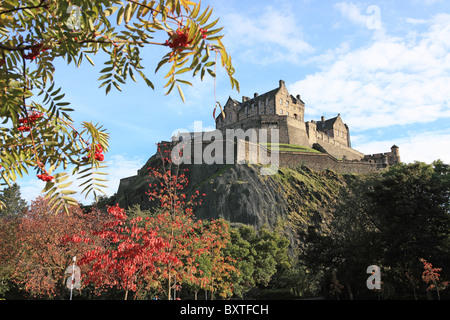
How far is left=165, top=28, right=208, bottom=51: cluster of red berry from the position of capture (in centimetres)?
323

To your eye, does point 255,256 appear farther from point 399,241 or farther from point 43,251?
point 43,251

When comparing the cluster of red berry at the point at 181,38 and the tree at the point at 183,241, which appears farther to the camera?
the tree at the point at 183,241

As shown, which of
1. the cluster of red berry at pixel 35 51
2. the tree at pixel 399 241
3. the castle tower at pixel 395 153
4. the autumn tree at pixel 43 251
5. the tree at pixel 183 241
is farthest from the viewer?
the castle tower at pixel 395 153

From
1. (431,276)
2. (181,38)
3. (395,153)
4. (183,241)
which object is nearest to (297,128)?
(395,153)

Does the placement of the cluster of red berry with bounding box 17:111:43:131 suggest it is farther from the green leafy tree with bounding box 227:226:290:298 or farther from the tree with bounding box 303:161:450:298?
the green leafy tree with bounding box 227:226:290:298

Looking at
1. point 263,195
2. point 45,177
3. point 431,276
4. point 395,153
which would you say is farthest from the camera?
point 395,153

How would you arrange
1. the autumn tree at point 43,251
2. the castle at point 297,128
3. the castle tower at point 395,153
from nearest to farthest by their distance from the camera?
the autumn tree at point 43,251 < the castle at point 297,128 < the castle tower at point 395,153

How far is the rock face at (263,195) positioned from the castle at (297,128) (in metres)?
3.57

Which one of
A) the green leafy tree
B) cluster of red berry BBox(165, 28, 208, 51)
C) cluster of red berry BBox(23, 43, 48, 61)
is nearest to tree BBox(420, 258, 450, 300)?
the green leafy tree

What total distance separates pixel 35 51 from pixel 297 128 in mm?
83879

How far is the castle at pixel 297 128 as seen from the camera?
75750 millimetres

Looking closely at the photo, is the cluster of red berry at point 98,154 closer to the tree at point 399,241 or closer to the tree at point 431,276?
the tree at point 431,276

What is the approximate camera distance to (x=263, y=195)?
184 feet

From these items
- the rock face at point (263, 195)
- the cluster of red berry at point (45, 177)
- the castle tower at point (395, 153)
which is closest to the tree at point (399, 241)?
the rock face at point (263, 195)
